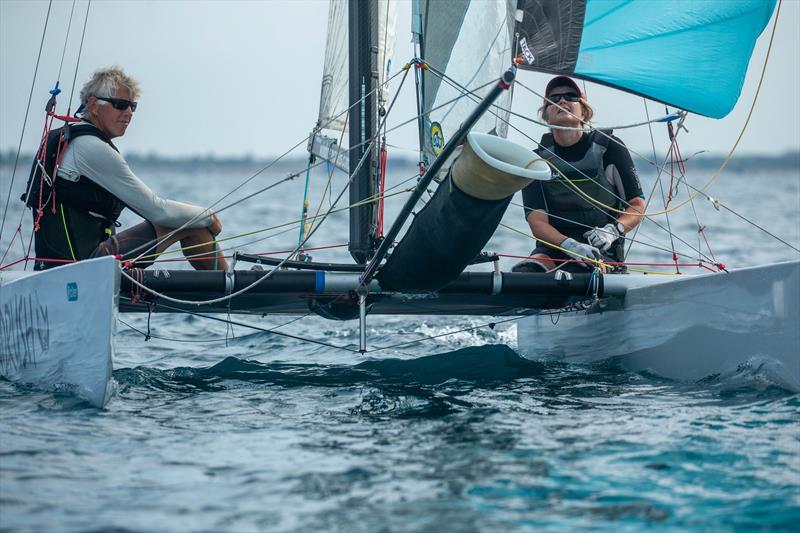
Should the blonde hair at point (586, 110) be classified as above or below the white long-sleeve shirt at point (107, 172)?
above

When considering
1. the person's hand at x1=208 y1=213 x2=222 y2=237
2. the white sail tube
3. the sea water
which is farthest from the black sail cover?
the person's hand at x1=208 y1=213 x2=222 y2=237

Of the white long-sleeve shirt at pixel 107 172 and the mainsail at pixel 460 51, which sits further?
the mainsail at pixel 460 51

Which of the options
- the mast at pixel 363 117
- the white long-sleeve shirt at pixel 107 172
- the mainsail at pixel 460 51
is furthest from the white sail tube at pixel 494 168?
the white long-sleeve shirt at pixel 107 172

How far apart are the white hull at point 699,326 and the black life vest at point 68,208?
219 cm

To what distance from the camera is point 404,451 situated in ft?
9.71

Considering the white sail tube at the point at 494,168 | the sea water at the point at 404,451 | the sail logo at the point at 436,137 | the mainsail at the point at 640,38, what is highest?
the mainsail at the point at 640,38

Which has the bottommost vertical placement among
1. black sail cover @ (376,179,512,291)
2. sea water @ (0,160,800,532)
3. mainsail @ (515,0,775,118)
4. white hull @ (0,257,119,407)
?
sea water @ (0,160,800,532)

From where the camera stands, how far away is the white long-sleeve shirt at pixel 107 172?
409cm

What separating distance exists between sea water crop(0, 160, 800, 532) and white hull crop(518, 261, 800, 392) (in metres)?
0.10

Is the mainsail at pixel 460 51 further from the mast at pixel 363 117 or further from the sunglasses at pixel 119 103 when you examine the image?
the sunglasses at pixel 119 103

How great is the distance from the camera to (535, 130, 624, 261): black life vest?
471 centimetres

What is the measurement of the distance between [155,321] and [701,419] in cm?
463

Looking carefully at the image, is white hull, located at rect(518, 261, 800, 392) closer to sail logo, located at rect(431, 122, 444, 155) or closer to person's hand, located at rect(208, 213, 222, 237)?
sail logo, located at rect(431, 122, 444, 155)

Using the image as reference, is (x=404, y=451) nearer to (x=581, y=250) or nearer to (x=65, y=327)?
(x=65, y=327)
